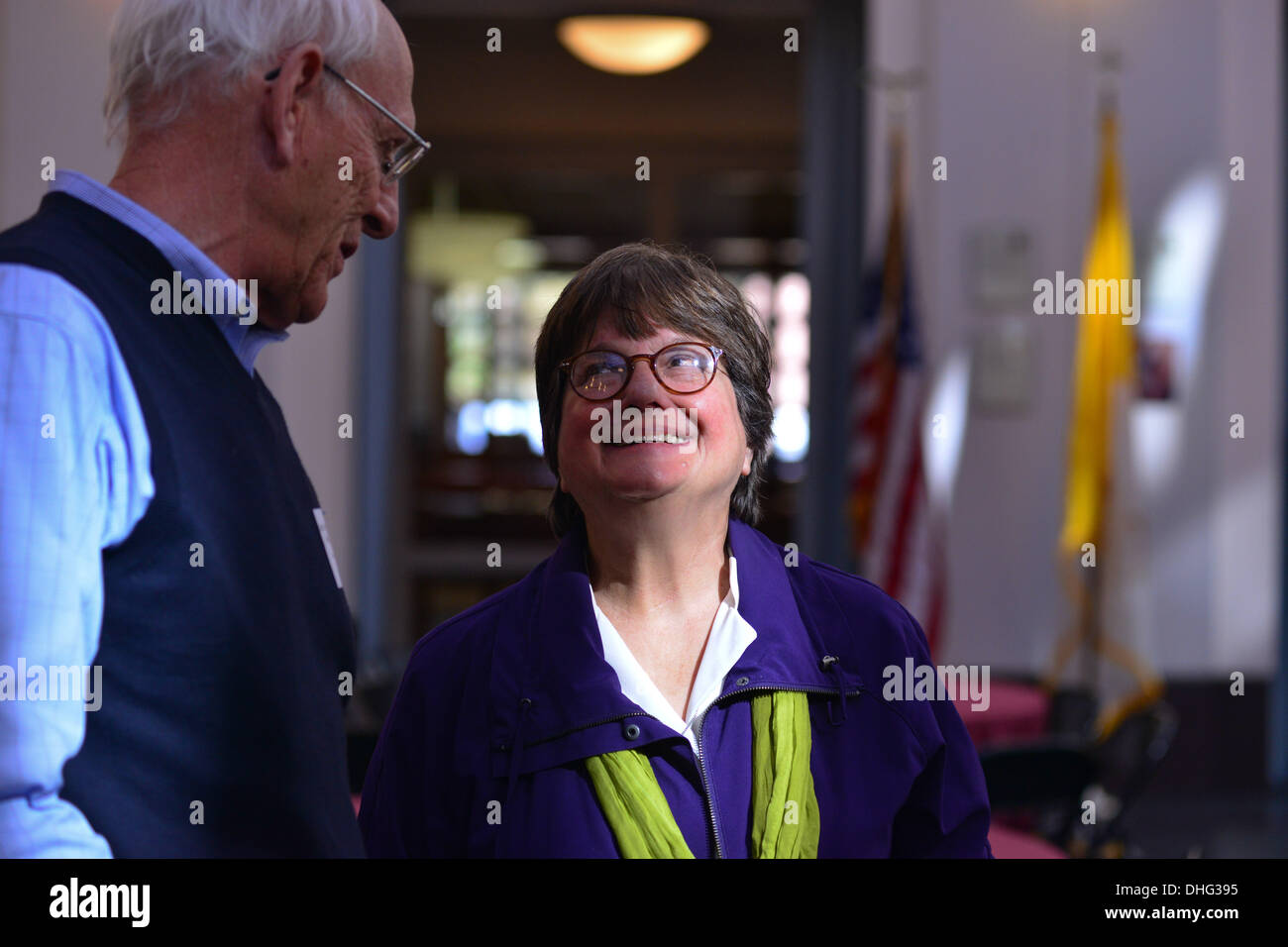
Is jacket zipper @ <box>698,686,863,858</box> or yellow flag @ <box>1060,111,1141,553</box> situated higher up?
yellow flag @ <box>1060,111,1141,553</box>

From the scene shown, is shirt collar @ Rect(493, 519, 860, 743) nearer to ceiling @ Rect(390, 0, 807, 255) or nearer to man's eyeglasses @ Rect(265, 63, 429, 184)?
man's eyeglasses @ Rect(265, 63, 429, 184)

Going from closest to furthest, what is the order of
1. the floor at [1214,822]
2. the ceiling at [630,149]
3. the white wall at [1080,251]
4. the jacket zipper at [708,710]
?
the jacket zipper at [708,710], the floor at [1214,822], the white wall at [1080,251], the ceiling at [630,149]

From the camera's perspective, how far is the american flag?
471 cm

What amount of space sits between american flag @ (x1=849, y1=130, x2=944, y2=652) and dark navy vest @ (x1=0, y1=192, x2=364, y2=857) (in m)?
3.89

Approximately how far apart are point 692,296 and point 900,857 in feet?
1.60

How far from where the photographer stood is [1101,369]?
16.1 ft

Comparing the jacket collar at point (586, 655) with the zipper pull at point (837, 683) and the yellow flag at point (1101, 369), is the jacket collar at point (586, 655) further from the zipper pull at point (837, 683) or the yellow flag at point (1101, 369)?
the yellow flag at point (1101, 369)

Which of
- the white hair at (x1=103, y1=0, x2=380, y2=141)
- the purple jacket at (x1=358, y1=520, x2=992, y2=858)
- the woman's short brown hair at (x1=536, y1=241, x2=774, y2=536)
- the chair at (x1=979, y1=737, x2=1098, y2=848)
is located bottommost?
the chair at (x1=979, y1=737, x2=1098, y2=848)

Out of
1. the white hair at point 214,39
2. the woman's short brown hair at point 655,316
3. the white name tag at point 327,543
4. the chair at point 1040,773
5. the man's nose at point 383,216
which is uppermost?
the white hair at point 214,39

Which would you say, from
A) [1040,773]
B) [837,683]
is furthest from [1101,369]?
[837,683]

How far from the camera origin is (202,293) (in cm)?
87

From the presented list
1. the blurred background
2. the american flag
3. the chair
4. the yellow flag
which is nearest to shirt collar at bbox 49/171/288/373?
the chair

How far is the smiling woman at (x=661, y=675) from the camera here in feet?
3.06

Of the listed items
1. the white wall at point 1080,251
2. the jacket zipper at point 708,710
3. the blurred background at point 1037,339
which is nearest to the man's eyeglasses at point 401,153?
the jacket zipper at point 708,710
